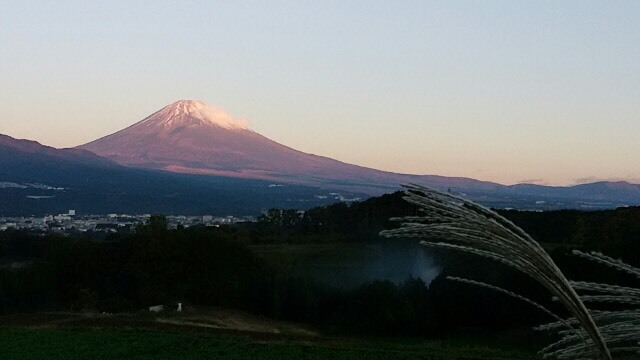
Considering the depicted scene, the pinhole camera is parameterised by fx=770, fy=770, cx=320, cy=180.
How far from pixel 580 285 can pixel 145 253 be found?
108 feet

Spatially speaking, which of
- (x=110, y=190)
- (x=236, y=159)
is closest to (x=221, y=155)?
(x=236, y=159)

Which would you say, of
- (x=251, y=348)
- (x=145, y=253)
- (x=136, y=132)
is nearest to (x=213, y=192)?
(x=136, y=132)

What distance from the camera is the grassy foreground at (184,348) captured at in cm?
1580

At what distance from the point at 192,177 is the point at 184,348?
14770 centimetres

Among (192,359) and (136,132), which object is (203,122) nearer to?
(136,132)

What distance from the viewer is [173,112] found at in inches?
7249

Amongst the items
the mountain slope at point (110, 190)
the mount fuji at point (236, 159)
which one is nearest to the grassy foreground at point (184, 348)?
the mountain slope at point (110, 190)

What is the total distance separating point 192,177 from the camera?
6393 inches

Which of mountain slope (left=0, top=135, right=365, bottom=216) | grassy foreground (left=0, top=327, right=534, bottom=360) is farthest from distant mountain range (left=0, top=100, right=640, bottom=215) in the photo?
grassy foreground (left=0, top=327, right=534, bottom=360)

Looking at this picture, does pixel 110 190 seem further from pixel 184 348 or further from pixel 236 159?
pixel 184 348

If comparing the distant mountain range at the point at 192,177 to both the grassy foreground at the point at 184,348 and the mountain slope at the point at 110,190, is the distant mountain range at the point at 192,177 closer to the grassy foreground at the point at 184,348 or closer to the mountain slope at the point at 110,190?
the mountain slope at the point at 110,190

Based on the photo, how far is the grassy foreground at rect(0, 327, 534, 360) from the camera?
1580 centimetres

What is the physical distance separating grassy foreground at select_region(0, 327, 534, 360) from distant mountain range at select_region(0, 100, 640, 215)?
296 feet

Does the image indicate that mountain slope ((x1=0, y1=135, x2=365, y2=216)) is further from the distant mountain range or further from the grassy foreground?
the grassy foreground
